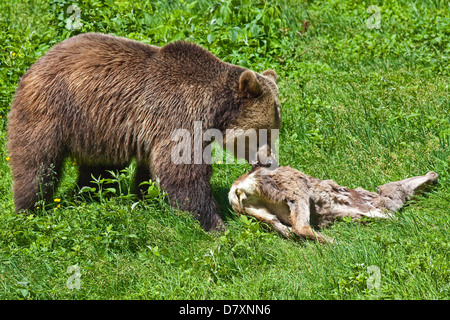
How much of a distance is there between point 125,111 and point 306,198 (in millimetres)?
1866

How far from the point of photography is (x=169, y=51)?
590 cm

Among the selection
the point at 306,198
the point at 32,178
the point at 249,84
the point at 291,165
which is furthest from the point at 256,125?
the point at 32,178

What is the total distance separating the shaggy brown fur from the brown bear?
17.6 inches

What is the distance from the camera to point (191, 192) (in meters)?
5.50

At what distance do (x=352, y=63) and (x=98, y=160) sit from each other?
4.19m

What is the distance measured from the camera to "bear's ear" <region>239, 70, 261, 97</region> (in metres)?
5.72

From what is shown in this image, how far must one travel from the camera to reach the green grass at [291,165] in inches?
169

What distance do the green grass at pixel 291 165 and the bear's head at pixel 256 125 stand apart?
547 mm

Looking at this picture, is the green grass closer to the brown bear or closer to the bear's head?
the brown bear

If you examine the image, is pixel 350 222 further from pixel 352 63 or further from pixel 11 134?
pixel 352 63

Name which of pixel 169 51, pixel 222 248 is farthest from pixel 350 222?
pixel 169 51

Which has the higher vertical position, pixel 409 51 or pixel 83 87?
pixel 409 51

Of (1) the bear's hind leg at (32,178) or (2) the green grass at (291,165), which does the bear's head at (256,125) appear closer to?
(2) the green grass at (291,165)

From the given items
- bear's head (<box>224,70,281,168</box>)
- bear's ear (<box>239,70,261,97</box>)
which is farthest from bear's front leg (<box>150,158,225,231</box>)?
bear's ear (<box>239,70,261,97</box>)
